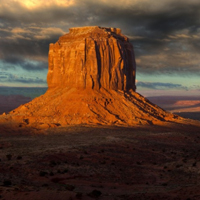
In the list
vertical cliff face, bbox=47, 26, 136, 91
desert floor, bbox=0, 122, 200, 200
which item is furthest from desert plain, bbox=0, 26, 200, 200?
vertical cliff face, bbox=47, 26, 136, 91

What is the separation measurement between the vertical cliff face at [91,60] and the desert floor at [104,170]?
2786 centimetres

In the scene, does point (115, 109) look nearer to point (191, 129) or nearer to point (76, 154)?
point (191, 129)

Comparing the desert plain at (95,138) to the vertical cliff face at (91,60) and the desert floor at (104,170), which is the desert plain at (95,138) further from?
the vertical cliff face at (91,60)

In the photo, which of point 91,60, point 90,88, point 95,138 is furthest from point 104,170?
point 91,60

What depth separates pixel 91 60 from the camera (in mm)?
77438

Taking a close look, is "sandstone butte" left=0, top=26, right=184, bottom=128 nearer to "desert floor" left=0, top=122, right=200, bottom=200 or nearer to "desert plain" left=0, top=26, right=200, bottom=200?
"desert plain" left=0, top=26, right=200, bottom=200

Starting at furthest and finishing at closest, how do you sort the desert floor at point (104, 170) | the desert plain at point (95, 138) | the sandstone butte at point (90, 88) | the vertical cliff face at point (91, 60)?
the vertical cliff face at point (91, 60)
the sandstone butte at point (90, 88)
the desert plain at point (95, 138)
the desert floor at point (104, 170)

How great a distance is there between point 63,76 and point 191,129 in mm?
37544

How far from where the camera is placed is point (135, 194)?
20953 millimetres

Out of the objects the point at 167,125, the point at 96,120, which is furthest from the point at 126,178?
the point at 167,125

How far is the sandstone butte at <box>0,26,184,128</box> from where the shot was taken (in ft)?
225

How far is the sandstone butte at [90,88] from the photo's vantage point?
225 feet

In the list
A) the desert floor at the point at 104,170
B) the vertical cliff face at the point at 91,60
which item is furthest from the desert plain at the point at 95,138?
the vertical cliff face at the point at 91,60

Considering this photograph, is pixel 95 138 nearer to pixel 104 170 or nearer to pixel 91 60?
pixel 104 170
